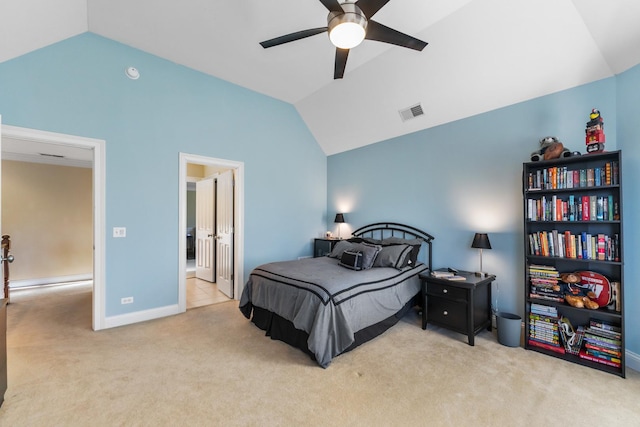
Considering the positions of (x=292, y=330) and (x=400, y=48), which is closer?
(x=292, y=330)

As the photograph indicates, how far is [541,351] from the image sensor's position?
8.94ft

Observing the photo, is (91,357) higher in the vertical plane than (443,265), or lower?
lower

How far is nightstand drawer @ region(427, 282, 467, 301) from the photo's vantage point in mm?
2984

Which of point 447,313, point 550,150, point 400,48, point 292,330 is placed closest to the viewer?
point 550,150

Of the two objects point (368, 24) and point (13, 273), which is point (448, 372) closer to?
point (368, 24)

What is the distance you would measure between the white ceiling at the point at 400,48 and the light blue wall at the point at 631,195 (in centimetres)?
25

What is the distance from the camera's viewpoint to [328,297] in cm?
258

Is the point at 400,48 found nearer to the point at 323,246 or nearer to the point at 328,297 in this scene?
the point at 328,297

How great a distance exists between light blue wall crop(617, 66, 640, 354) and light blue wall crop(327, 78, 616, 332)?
12cm

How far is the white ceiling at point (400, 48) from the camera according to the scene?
2.45 meters

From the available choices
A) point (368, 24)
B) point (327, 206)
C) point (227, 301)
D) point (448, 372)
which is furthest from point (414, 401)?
point (327, 206)

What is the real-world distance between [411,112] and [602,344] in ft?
10.5

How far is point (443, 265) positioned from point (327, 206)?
251cm

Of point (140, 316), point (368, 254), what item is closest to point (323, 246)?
point (368, 254)
